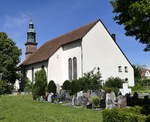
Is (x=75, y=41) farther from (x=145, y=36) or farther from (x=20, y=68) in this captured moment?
(x=145, y=36)

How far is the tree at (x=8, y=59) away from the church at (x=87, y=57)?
4484 millimetres

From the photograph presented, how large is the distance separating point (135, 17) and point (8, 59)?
39.8 m

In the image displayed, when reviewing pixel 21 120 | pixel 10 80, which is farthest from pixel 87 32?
pixel 21 120

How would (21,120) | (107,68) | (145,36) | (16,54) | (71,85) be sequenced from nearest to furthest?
(145,36)
(21,120)
(71,85)
(107,68)
(16,54)

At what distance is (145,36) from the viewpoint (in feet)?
43.3

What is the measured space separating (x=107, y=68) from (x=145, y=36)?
32481mm

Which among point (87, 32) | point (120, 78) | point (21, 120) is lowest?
point (21, 120)

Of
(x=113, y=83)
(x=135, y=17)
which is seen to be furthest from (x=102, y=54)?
(x=135, y=17)

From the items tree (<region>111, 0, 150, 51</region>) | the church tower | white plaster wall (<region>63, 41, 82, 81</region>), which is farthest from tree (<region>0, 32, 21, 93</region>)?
tree (<region>111, 0, 150, 51</region>)

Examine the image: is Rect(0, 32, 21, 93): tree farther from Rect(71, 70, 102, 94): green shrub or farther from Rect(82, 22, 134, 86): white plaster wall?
Rect(71, 70, 102, 94): green shrub

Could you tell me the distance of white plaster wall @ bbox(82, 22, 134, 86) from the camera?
43.2m

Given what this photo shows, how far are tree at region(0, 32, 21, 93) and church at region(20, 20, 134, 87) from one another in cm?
448

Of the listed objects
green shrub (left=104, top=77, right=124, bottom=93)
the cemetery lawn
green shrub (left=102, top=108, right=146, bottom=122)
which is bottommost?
the cemetery lawn

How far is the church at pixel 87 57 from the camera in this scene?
43.2m
